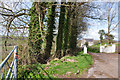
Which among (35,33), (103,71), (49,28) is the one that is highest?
(49,28)

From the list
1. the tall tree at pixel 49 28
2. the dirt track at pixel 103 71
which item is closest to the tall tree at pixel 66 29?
the tall tree at pixel 49 28

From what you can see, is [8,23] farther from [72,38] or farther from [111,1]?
[111,1]

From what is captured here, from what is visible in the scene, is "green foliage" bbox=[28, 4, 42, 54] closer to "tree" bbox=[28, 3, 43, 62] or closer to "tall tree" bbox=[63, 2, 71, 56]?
"tree" bbox=[28, 3, 43, 62]

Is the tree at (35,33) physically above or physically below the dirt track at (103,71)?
above

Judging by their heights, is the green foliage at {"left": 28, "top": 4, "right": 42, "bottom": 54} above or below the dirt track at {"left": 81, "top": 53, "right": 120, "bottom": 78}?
above

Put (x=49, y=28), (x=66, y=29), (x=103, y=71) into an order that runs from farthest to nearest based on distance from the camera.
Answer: (x=66, y=29) < (x=49, y=28) < (x=103, y=71)

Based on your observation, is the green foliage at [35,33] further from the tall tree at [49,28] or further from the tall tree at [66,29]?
the tall tree at [66,29]

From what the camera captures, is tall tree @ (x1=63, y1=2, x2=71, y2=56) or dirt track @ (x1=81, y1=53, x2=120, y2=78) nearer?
dirt track @ (x1=81, y1=53, x2=120, y2=78)

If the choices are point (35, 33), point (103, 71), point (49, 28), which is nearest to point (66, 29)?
point (49, 28)

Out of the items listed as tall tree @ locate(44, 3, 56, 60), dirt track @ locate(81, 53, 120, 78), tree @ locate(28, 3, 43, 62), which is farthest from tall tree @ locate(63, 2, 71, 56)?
dirt track @ locate(81, 53, 120, 78)

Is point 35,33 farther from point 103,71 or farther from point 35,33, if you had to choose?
point 103,71

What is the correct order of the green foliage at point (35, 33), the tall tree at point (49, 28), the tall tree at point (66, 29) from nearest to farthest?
the green foliage at point (35, 33) < the tall tree at point (49, 28) < the tall tree at point (66, 29)

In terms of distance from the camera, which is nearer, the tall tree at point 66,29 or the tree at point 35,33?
the tree at point 35,33

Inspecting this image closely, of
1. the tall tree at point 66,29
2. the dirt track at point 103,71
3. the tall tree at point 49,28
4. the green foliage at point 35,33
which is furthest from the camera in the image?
the tall tree at point 66,29
